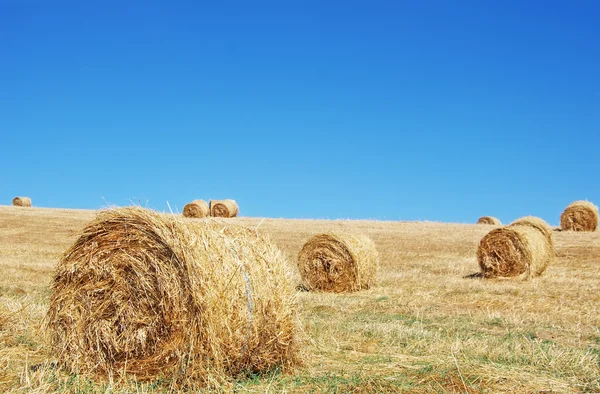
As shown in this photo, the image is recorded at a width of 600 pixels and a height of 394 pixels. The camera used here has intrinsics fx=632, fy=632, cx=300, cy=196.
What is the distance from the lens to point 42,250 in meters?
21.7

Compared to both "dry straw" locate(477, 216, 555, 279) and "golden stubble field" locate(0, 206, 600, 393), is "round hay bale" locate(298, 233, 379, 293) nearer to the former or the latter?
"golden stubble field" locate(0, 206, 600, 393)

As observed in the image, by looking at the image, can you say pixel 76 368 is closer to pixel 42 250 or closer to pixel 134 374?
pixel 134 374

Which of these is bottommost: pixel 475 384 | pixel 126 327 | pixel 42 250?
pixel 475 384

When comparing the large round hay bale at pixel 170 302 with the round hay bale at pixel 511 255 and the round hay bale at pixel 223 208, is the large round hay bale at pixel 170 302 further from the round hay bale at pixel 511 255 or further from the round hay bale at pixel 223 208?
the round hay bale at pixel 223 208

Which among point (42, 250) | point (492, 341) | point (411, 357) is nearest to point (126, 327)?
point (411, 357)

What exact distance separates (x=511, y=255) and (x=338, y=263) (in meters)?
5.12

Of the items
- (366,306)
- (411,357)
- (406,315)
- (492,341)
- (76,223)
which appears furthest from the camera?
(76,223)

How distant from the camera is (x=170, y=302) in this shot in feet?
21.1

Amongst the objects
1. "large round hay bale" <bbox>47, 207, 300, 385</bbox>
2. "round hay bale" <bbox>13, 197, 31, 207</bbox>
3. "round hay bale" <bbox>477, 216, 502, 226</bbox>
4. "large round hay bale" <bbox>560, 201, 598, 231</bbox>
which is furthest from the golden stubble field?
"round hay bale" <bbox>13, 197, 31, 207</bbox>

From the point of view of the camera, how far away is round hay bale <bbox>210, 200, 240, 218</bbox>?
37.5m

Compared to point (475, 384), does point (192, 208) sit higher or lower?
higher

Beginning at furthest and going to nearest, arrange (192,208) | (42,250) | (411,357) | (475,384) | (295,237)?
(192,208) → (295,237) → (42,250) → (411,357) → (475,384)

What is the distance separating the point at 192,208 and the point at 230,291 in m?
30.1

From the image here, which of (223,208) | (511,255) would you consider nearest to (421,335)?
(511,255)
